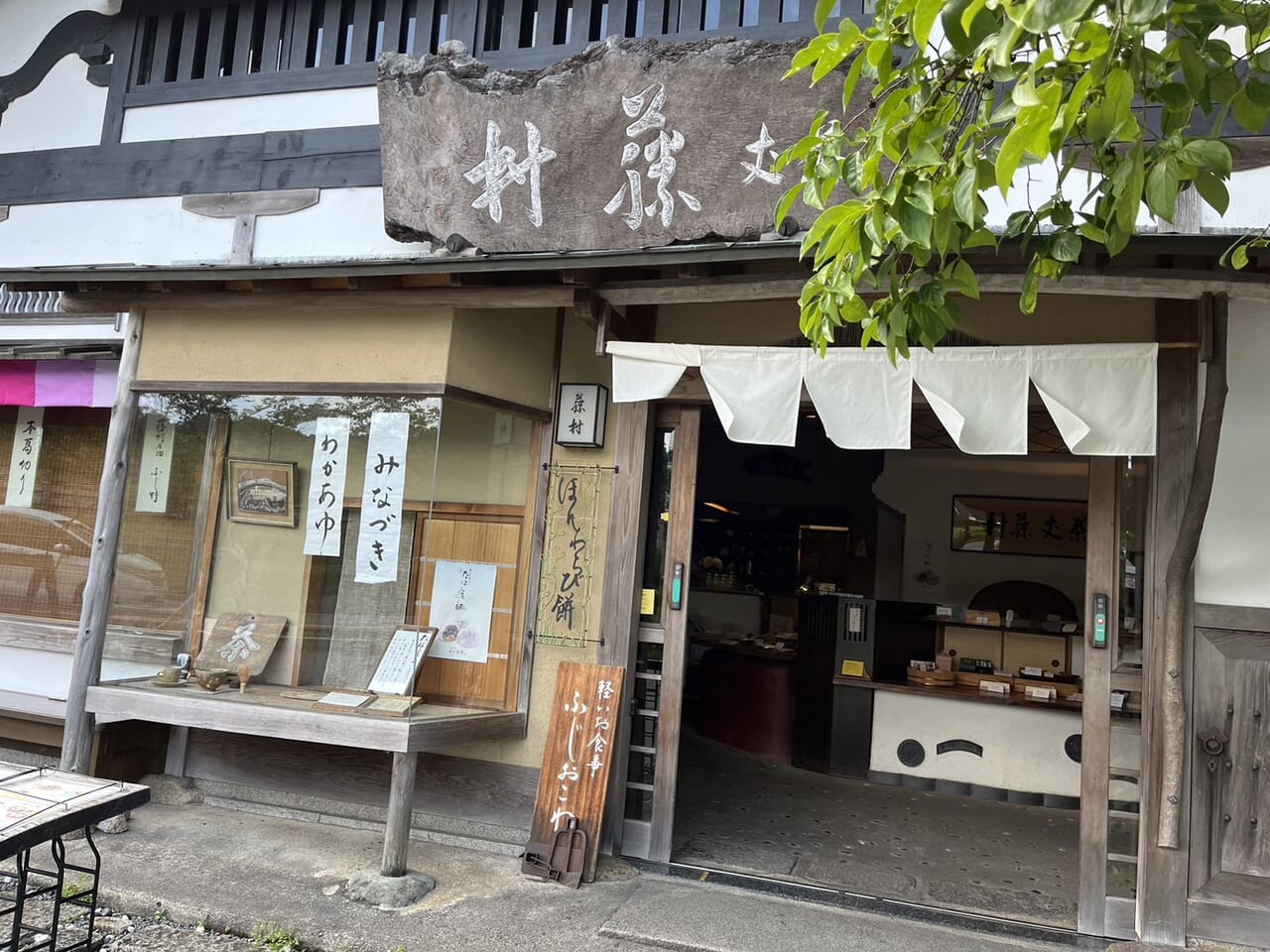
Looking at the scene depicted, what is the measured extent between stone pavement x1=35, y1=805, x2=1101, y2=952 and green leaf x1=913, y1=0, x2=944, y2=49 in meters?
4.02

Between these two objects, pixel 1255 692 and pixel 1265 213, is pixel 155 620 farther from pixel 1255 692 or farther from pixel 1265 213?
pixel 1265 213

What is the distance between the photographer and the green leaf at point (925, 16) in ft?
7.11

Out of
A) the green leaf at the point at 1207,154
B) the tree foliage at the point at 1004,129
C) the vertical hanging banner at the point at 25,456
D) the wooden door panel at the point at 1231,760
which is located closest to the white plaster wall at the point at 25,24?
the vertical hanging banner at the point at 25,456

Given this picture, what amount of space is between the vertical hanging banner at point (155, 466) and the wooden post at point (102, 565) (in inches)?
5.7

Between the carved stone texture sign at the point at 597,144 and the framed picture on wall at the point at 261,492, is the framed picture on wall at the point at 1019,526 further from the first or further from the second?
the framed picture on wall at the point at 261,492

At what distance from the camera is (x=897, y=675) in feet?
27.9

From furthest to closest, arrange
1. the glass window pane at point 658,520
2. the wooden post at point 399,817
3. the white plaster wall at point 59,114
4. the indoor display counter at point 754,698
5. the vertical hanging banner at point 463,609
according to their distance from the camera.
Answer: the indoor display counter at point 754,698
the white plaster wall at point 59,114
the vertical hanging banner at point 463,609
the glass window pane at point 658,520
the wooden post at point 399,817

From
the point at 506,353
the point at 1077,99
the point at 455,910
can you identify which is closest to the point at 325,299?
the point at 506,353

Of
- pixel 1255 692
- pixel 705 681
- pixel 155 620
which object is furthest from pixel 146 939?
pixel 705 681

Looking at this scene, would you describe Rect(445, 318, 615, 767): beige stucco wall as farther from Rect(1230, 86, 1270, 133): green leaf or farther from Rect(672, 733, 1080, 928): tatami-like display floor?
Rect(1230, 86, 1270, 133): green leaf

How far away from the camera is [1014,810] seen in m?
7.38

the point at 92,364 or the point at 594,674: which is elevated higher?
the point at 92,364

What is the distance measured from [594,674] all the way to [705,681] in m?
4.63

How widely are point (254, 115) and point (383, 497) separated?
11.4 ft
